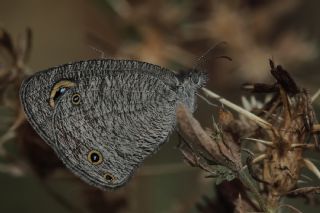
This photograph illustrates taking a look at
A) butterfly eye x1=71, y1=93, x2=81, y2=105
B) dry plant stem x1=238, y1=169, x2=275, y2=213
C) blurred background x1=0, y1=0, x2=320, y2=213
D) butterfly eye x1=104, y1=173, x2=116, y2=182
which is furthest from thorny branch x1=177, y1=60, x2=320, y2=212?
blurred background x1=0, y1=0, x2=320, y2=213

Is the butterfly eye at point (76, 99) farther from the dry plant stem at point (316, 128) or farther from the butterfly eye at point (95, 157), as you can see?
the dry plant stem at point (316, 128)

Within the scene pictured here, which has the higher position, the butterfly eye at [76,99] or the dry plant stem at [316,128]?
the butterfly eye at [76,99]

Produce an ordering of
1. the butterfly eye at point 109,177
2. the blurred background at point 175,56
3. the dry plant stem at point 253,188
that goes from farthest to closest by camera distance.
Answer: the blurred background at point 175,56 < the butterfly eye at point 109,177 < the dry plant stem at point 253,188

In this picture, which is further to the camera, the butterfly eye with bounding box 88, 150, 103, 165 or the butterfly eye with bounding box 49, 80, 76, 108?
the butterfly eye with bounding box 49, 80, 76, 108

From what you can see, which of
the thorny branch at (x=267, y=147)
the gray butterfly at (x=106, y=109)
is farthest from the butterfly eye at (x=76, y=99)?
the thorny branch at (x=267, y=147)

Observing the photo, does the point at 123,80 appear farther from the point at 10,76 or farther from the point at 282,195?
the point at 282,195

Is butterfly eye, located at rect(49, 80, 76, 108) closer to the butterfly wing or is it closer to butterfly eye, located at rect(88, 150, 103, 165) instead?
the butterfly wing

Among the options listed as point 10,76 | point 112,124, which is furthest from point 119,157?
point 10,76
